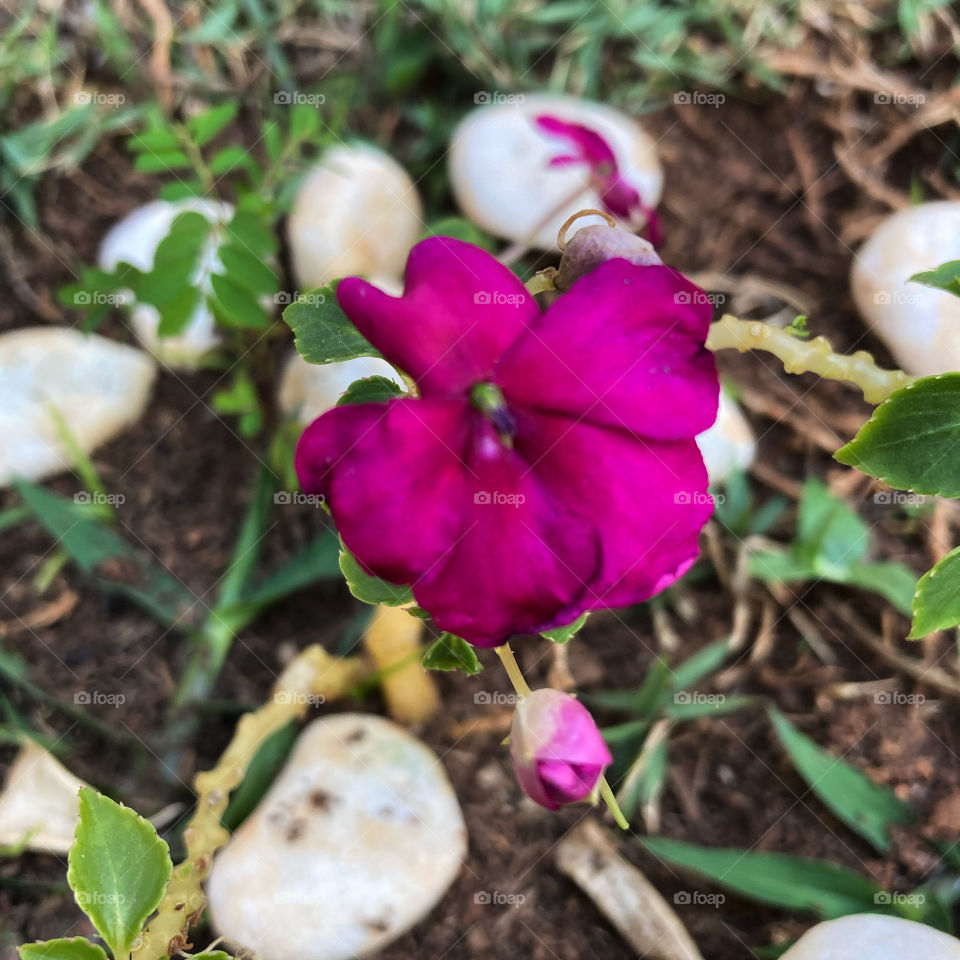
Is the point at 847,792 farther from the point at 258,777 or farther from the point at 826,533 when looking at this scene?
the point at 258,777

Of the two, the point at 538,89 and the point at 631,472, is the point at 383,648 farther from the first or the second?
the point at 538,89

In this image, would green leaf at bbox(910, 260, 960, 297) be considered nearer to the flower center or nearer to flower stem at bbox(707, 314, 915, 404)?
flower stem at bbox(707, 314, 915, 404)

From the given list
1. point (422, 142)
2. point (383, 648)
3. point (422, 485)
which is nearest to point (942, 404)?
point (422, 485)

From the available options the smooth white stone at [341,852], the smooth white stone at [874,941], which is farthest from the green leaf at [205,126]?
the smooth white stone at [874,941]

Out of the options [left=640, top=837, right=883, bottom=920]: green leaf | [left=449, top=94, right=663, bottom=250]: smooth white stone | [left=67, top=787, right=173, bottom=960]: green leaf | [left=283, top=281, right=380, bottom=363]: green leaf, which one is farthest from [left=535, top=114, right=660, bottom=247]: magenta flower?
[left=67, top=787, right=173, bottom=960]: green leaf

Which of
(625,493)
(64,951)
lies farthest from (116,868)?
(625,493)

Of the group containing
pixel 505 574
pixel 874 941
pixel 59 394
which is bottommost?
pixel 874 941
